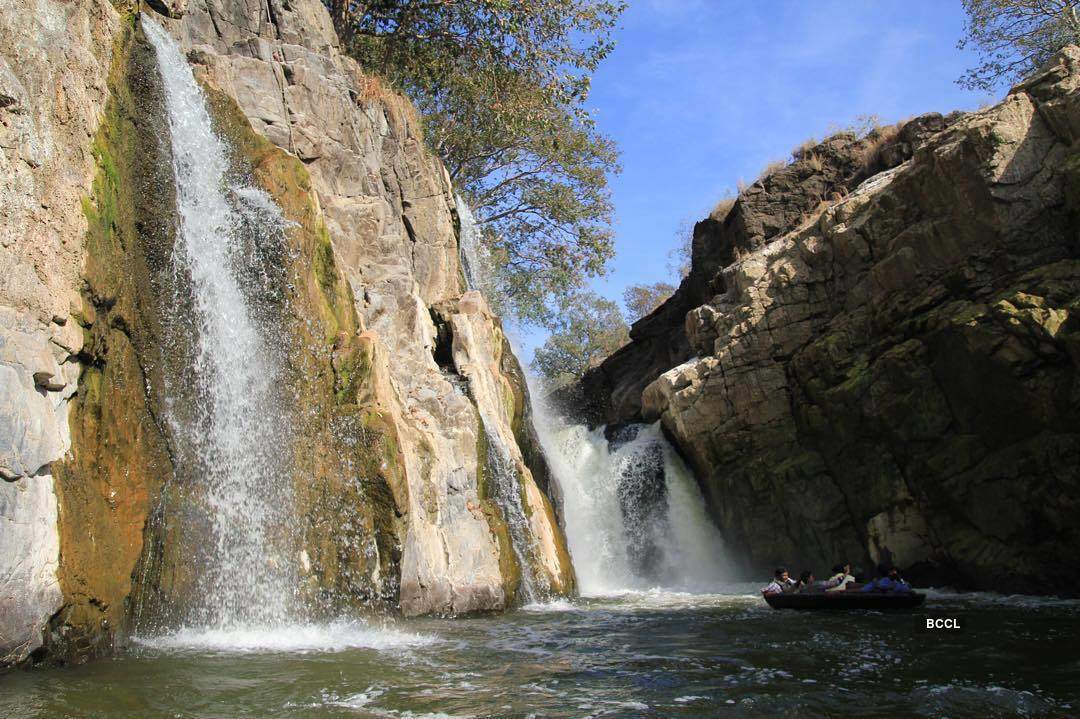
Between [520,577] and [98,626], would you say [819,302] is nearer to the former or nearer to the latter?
[520,577]

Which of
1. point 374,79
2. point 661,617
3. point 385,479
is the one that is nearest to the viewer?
point 385,479

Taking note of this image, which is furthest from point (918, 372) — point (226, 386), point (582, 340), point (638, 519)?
point (582, 340)

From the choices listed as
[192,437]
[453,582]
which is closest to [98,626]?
[192,437]

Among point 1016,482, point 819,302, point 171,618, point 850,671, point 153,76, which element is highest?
point 153,76

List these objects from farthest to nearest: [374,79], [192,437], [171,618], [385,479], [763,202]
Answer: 1. [763,202]
2. [374,79]
3. [385,479]
4. [192,437]
5. [171,618]

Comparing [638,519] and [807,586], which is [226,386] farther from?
[638,519]

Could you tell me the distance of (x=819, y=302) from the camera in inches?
851

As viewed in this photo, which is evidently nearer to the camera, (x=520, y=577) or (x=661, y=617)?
(x=661, y=617)

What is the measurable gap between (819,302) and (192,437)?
15.6 meters

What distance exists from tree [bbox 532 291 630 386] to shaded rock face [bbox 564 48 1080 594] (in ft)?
79.4

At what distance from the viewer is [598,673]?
9398 millimetres

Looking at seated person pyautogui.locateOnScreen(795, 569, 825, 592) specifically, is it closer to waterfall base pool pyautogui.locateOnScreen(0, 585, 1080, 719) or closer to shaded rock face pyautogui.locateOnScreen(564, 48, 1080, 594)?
waterfall base pool pyautogui.locateOnScreen(0, 585, 1080, 719)

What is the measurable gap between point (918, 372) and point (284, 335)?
513 inches

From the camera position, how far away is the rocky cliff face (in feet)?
30.9
